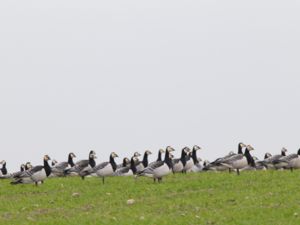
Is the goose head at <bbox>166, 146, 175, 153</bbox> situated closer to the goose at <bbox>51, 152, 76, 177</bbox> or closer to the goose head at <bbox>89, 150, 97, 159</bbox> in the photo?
the goose head at <bbox>89, 150, 97, 159</bbox>

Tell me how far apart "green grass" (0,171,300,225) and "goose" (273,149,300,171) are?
11.9 ft

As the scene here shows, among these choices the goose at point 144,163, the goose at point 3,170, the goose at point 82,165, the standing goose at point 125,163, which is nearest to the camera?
the goose at point 82,165

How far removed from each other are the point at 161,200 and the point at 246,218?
6.29 m

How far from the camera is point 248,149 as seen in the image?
1783 inches

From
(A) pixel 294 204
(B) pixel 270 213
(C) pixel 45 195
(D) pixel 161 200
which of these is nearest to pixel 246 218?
(B) pixel 270 213

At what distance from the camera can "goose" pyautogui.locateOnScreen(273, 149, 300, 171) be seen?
141 ft

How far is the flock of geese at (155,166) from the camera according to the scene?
37656 mm

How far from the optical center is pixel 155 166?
121 ft

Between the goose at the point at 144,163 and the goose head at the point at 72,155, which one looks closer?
the goose at the point at 144,163

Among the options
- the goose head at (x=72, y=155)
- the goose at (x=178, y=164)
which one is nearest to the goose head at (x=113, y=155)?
the goose at (x=178, y=164)

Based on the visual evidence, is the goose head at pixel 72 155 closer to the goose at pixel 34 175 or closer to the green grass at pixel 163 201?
the green grass at pixel 163 201

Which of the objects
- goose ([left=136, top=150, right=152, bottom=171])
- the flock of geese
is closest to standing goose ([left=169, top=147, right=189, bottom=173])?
the flock of geese

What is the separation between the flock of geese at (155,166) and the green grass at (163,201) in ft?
2.34

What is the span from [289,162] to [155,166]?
1078cm
